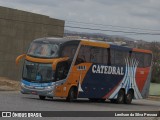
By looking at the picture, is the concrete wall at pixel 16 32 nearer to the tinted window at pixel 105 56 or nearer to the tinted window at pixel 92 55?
the tinted window at pixel 105 56

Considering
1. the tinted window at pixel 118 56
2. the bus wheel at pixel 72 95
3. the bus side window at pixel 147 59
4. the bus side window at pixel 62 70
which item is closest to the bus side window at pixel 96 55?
the tinted window at pixel 118 56

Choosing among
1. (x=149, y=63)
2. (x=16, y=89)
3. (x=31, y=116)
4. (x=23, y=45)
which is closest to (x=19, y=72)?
(x=23, y=45)

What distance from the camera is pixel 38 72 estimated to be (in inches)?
1091

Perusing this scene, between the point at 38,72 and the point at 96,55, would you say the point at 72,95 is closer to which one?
the point at 38,72

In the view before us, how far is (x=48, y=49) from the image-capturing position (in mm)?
27641

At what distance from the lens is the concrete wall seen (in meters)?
51.7

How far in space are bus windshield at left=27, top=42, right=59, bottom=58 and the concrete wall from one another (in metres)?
23.0

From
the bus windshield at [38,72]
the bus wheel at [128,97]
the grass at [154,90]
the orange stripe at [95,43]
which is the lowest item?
the grass at [154,90]

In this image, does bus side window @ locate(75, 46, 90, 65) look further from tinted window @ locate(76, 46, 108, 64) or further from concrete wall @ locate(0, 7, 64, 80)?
concrete wall @ locate(0, 7, 64, 80)

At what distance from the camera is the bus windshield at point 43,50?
27312 mm

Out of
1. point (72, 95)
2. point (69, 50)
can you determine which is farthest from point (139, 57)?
point (69, 50)

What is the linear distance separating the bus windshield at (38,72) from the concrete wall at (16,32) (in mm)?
23238

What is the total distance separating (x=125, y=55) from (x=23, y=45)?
23725mm

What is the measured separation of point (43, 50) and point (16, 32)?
85.6ft
